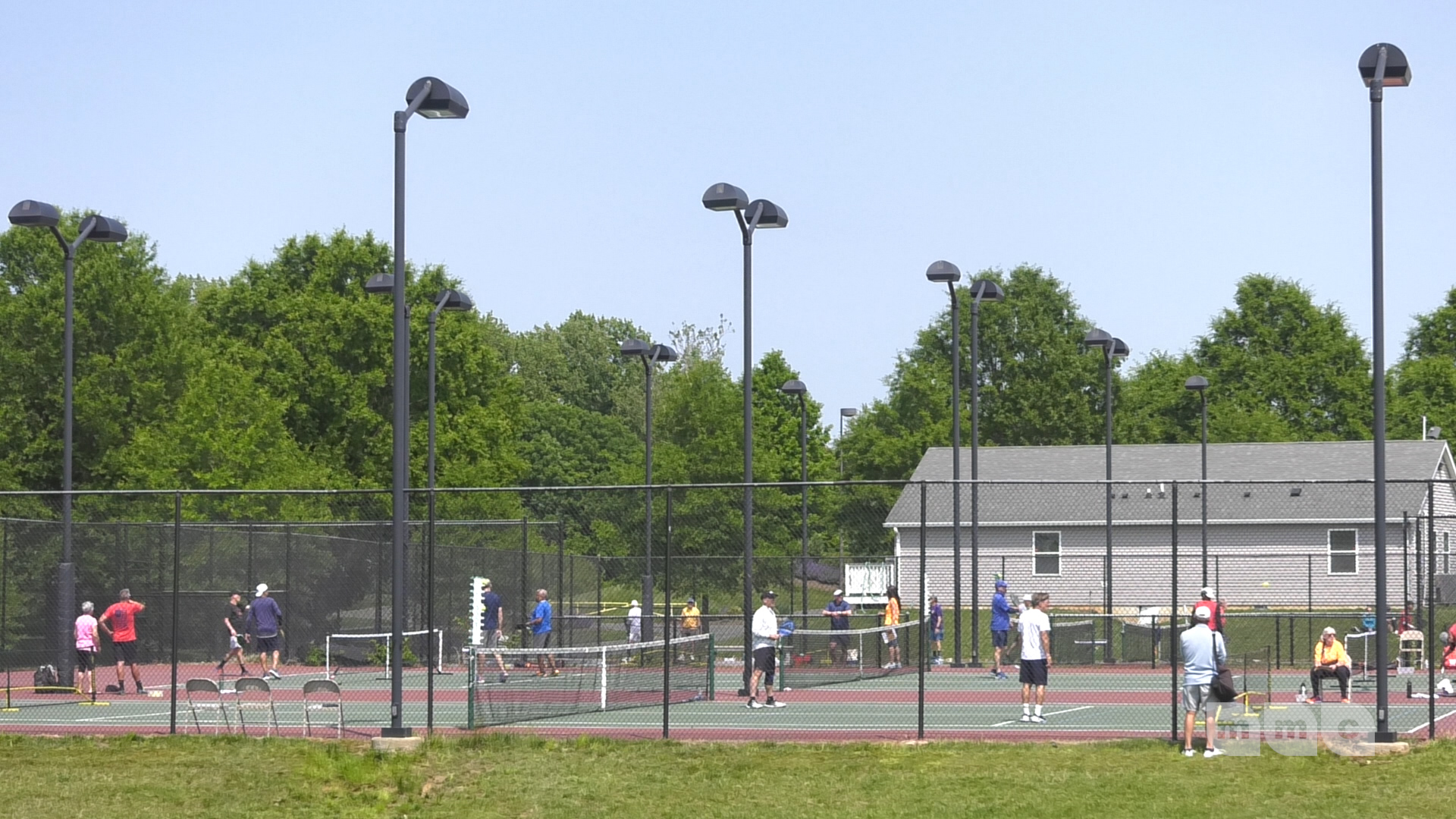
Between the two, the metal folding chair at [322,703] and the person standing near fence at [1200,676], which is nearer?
the person standing near fence at [1200,676]

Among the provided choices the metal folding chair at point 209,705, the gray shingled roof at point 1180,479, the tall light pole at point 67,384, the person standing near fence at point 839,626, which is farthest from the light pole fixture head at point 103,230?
the gray shingled roof at point 1180,479

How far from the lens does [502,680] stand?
25406 millimetres

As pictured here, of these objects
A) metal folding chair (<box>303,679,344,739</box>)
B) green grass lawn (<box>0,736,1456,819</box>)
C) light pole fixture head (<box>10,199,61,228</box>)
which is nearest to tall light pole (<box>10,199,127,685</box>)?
light pole fixture head (<box>10,199,61,228</box>)

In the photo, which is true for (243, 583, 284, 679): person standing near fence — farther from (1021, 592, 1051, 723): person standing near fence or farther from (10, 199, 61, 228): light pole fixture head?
(1021, 592, 1051, 723): person standing near fence

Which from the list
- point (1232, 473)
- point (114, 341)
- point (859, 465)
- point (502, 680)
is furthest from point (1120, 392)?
point (502, 680)

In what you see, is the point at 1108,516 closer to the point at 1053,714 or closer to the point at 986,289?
the point at 986,289

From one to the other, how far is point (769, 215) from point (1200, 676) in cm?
1107

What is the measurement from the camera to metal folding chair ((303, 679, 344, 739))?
66.1 feet

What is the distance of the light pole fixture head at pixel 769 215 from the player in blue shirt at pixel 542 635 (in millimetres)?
6536

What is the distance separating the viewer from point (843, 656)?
3109 centimetres

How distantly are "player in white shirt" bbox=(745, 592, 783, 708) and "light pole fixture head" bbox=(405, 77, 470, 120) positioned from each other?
25.2ft

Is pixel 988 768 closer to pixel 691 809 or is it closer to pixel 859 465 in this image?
pixel 691 809

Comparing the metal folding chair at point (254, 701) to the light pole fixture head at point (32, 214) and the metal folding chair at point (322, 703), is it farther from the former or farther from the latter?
the light pole fixture head at point (32, 214)

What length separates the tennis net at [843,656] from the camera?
2822cm
